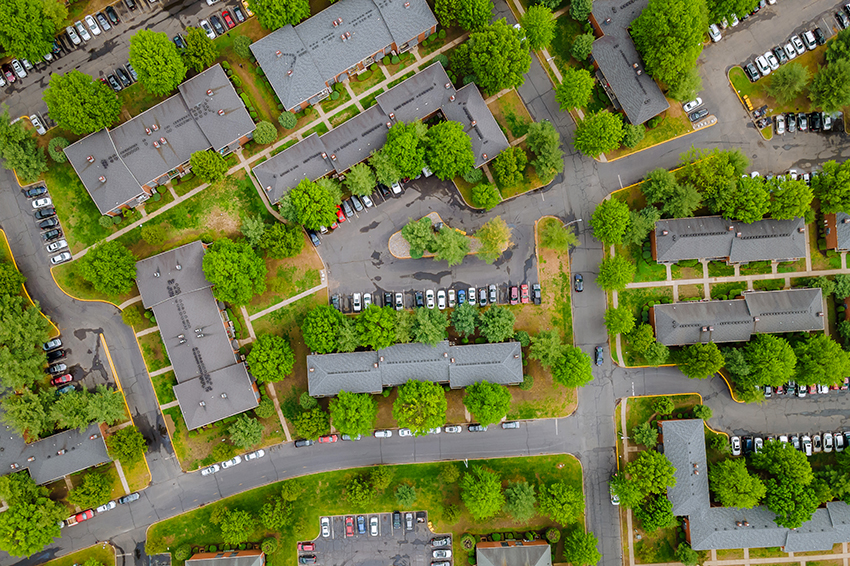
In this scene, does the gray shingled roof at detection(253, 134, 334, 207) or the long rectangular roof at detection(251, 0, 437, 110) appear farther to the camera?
the gray shingled roof at detection(253, 134, 334, 207)

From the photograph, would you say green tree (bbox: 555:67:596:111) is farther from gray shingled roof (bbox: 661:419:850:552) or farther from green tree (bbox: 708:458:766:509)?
green tree (bbox: 708:458:766:509)

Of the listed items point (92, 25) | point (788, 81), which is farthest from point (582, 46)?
point (92, 25)

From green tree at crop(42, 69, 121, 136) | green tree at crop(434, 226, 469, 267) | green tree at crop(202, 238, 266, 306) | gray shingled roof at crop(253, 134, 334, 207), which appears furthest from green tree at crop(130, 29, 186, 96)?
green tree at crop(434, 226, 469, 267)

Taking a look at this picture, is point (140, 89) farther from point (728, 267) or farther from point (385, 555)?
point (728, 267)

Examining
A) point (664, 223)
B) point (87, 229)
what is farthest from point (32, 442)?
point (664, 223)

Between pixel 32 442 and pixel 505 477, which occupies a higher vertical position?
pixel 32 442

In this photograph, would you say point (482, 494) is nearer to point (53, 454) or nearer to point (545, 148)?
point (545, 148)
